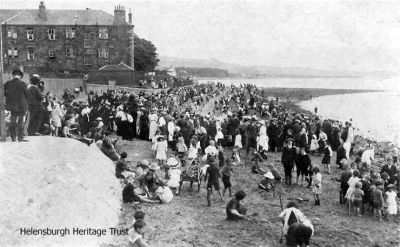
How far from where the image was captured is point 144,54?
253 ft

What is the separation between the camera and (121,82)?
167 ft

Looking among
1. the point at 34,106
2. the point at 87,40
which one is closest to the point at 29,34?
the point at 87,40

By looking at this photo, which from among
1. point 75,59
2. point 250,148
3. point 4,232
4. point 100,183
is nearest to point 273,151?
point 250,148

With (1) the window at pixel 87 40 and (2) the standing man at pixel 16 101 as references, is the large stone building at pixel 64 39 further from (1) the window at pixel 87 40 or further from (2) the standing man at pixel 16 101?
(2) the standing man at pixel 16 101

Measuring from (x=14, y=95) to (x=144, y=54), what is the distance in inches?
2594

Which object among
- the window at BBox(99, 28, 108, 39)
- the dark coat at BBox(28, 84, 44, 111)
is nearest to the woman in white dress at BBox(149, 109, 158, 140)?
the dark coat at BBox(28, 84, 44, 111)

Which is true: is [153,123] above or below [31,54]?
below

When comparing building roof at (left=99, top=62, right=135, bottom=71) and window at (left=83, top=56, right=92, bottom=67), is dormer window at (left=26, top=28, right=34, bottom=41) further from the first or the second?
building roof at (left=99, top=62, right=135, bottom=71)

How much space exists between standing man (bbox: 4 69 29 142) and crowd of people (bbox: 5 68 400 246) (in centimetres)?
3

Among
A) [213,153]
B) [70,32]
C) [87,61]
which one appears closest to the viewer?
[213,153]

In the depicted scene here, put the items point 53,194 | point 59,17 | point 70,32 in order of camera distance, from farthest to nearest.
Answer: point 59,17
point 70,32
point 53,194

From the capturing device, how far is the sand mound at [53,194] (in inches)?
360

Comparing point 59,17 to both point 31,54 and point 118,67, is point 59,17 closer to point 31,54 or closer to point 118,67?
point 31,54

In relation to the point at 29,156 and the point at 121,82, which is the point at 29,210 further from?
the point at 121,82
